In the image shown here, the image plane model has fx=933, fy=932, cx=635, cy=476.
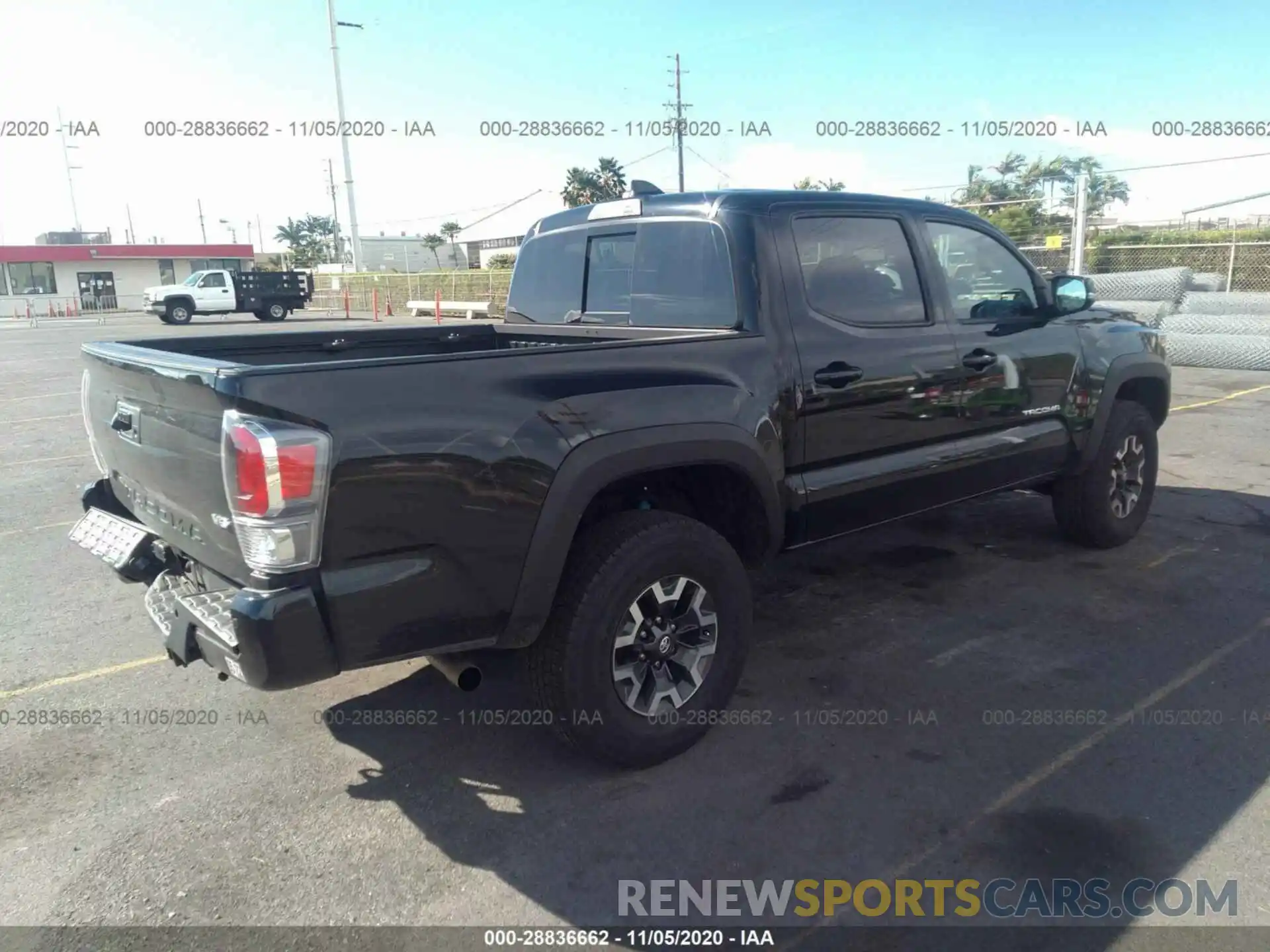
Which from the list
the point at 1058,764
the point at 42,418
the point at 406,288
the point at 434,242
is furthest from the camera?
the point at 434,242

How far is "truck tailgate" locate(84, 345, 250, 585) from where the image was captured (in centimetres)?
257

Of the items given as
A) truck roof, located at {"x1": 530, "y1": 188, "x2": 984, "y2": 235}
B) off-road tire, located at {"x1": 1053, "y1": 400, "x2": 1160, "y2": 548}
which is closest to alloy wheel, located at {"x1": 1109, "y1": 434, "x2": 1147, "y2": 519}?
off-road tire, located at {"x1": 1053, "y1": 400, "x2": 1160, "y2": 548}

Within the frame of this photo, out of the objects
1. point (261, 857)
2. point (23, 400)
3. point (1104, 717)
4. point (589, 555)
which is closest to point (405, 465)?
point (589, 555)

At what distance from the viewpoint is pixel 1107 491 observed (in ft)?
17.3

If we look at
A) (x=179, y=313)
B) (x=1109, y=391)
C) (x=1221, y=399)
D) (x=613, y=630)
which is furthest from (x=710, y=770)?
(x=179, y=313)

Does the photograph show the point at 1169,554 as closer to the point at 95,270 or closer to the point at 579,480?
the point at 579,480

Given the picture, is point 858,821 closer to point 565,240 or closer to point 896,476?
point 896,476

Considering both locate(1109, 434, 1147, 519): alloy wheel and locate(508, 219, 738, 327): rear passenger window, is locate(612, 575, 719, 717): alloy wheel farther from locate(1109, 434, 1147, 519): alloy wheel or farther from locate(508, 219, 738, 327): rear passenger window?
locate(1109, 434, 1147, 519): alloy wheel

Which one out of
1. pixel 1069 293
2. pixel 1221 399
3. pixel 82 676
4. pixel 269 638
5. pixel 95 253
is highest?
pixel 95 253

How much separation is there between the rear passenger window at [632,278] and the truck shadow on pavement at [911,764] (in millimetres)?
1560

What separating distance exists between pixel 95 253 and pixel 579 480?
58.2 meters

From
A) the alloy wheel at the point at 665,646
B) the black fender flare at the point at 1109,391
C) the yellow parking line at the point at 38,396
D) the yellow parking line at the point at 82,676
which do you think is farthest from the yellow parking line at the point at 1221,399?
the yellow parking line at the point at 38,396

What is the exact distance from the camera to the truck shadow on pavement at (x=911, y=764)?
107 inches
